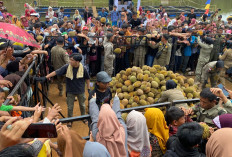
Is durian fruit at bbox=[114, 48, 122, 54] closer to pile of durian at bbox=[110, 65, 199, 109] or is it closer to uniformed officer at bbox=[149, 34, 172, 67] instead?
uniformed officer at bbox=[149, 34, 172, 67]

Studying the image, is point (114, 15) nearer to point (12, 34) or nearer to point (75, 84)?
point (75, 84)

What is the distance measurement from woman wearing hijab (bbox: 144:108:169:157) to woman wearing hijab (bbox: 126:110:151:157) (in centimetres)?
24

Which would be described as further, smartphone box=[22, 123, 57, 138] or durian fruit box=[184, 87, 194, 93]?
durian fruit box=[184, 87, 194, 93]

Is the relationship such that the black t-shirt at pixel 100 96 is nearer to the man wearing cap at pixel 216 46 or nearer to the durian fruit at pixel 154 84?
the durian fruit at pixel 154 84

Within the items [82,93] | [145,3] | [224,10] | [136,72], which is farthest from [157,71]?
[224,10]

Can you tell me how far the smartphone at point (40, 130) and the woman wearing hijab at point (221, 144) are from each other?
5.86 ft

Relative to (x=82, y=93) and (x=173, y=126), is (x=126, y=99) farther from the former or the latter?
(x=173, y=126)

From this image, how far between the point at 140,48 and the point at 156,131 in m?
4.59

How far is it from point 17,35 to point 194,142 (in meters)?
3.11

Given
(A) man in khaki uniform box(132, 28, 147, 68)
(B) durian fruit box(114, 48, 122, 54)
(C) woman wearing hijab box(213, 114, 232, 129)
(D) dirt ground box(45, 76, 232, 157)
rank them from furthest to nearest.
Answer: (A) man in khaki uniform box(132, 28, 147, 68), (B) durian fruit box(114, 48, 122, 54), (D) dirt ground box(45, 76, 232, 157), (C) woman wearing hijab box(213, 114, 232, 129)

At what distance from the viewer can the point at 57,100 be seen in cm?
605

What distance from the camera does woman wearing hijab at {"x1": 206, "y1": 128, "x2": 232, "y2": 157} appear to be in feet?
6.51

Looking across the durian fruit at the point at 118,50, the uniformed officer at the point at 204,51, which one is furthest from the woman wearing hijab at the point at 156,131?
the uniformed officer at the point at 204,51

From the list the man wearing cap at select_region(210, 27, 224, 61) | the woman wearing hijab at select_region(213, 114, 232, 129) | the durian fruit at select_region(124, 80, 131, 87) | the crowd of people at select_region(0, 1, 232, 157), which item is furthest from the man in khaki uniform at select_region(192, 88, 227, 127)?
the man wearing cap at select_region(210, 27, 224, 61)
